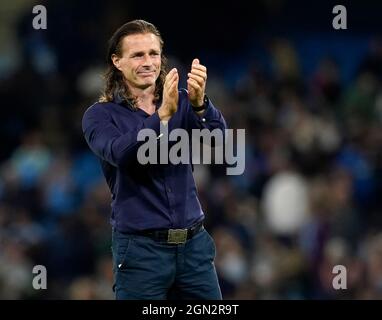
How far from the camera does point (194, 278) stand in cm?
408

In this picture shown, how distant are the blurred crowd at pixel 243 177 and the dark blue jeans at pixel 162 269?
2997 mm

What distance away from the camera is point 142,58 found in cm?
415

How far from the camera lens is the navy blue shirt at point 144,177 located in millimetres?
4041

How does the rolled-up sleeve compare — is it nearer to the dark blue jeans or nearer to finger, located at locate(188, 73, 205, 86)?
finger, located at locate(188, 73, 205, 86)

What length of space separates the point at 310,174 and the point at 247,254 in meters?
0.94

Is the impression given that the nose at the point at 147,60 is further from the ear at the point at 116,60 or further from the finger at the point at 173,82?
the finger at the point at 173,82

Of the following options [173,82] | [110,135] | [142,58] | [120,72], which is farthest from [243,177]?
[173,82]

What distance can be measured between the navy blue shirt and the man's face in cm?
12

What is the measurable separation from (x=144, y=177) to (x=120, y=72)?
0.50 m

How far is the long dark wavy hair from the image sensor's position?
13.7ft

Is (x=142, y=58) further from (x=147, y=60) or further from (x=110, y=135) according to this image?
(x=110, y=135)

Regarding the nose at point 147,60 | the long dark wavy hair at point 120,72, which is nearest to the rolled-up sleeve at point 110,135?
the long dark wavy hair at point 120,72

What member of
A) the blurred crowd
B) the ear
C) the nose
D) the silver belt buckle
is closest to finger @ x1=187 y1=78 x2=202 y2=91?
the nose

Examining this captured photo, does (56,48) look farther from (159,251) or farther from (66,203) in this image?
(159,251)
